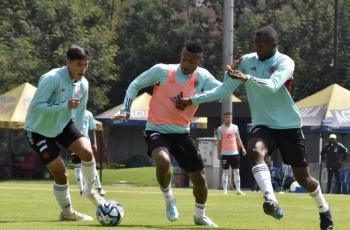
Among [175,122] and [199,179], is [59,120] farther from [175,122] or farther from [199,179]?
[199,179]

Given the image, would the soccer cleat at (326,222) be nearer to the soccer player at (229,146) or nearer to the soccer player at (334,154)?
the soccer player at (229,146)

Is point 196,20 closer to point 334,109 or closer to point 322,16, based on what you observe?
point 322,16

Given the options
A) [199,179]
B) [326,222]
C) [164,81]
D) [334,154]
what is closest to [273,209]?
[326,222]

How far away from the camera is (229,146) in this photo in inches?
1085

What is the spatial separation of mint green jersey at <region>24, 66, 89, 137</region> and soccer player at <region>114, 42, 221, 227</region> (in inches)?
28.3

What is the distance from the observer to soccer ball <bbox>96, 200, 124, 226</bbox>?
40.4 ft

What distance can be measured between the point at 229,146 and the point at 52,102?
1509 centimetres

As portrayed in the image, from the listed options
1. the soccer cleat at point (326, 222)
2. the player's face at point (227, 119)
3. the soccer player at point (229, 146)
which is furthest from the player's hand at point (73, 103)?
the player's face at point (227, 119)

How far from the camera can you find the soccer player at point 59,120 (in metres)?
12.7

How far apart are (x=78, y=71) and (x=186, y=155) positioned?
1765 millimetres

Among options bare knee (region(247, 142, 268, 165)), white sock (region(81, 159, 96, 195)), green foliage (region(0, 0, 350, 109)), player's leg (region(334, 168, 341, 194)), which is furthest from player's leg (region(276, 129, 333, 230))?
green foliage (region(0, 0, 350, 109))

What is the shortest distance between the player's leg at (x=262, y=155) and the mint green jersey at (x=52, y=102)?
2466 mm

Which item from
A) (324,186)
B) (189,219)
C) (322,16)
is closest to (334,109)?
(324,186)

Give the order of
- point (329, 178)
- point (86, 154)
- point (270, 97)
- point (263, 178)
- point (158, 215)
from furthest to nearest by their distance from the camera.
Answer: point (329, 178)
point (158, 215)
point (86, 154)
point (270, 97)
point (263, 178)
